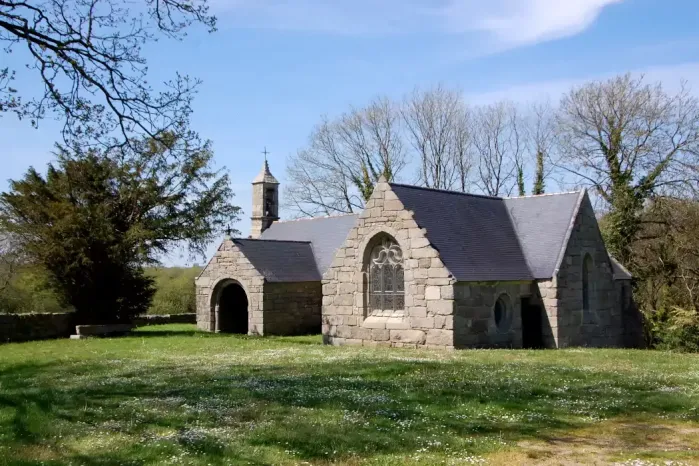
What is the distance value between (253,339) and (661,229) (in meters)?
16.7

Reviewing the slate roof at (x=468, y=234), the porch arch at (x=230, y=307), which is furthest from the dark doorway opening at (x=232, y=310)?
the slate roof at (x=468, y=234)

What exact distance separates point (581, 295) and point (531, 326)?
1804 mm

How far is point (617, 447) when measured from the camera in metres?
6.95

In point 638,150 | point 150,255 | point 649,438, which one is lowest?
point 649,438

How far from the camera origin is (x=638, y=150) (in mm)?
30688

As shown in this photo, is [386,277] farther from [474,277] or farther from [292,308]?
[292,308]

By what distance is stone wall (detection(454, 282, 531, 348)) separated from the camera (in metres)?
16.8

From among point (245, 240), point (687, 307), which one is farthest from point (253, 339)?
point (687, 307)

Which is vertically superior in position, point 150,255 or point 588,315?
point 150,255

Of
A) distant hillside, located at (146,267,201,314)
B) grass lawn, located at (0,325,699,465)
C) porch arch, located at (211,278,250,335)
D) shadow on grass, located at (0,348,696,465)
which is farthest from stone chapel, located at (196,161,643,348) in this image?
distant hillside, located at (146,267,201,314)

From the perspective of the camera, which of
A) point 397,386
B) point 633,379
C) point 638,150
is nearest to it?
point 397,386

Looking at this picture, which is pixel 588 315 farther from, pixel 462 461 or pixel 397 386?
pixel 462 461

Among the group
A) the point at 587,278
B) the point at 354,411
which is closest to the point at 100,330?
the point at 587,278

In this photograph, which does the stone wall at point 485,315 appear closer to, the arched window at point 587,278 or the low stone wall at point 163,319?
the arched window at point 587,278
